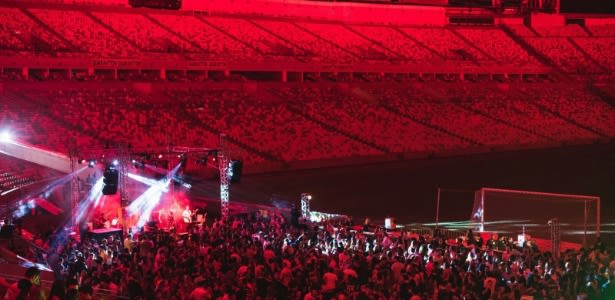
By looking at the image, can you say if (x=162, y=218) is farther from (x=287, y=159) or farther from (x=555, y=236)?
(x=287, y=159)

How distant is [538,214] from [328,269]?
6.53 metres

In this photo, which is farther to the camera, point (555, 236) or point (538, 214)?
point (538, 214)

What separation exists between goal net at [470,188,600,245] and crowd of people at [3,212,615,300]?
1.00 meters

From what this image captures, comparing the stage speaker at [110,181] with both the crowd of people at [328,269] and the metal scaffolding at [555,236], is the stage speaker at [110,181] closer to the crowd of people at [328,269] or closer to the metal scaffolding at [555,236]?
the crowd of people at [328,269]

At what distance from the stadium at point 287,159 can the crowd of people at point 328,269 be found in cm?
5

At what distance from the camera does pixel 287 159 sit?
30672 millimetres

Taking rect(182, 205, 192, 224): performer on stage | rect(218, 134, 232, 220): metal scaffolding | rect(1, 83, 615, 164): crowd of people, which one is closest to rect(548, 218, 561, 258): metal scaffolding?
rect(218, 134, 232, 220): metal scaffolding

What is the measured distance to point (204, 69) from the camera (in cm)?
3688

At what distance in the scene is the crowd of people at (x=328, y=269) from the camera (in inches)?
383

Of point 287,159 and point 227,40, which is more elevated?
point 227,40

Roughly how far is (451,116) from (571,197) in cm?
2354

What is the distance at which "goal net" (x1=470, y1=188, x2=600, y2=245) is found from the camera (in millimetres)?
15180

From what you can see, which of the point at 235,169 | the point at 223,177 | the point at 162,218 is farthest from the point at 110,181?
the point at 235,169

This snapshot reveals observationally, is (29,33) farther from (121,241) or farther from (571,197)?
(571,197)
